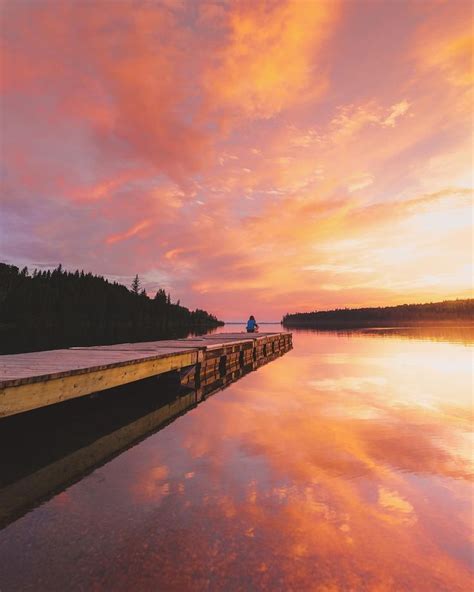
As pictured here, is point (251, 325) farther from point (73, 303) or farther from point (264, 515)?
point (73, 303)

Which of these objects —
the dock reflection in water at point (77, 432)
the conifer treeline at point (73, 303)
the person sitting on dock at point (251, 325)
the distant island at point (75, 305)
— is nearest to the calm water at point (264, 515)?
the dock reflection in water at point (77, 432)

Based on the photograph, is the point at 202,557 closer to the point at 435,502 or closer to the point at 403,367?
the point at 435,502

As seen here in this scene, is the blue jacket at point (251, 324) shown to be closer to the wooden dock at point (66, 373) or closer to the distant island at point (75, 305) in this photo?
the wooden dock at point (66, 373)

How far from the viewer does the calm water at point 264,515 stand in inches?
150

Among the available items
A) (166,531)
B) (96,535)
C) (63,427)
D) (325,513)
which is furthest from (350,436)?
(63,427)

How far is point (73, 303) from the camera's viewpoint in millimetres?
100250

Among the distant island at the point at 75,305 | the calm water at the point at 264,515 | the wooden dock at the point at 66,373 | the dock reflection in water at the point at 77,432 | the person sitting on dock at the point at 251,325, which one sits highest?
the distant island at the point at 75,305

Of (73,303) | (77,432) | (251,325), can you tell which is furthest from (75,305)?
(77,432)

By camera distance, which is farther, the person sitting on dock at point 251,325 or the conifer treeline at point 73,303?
the conifer treeline at point 73,303

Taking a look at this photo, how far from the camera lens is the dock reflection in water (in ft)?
19.7

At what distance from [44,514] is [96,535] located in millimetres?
1059

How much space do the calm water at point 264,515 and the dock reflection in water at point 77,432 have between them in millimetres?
325

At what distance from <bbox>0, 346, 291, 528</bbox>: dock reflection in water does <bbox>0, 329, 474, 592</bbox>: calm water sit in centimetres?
32

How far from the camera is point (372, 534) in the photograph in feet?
15.3
